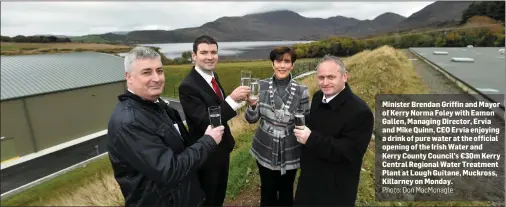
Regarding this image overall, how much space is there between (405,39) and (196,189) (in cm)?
2812

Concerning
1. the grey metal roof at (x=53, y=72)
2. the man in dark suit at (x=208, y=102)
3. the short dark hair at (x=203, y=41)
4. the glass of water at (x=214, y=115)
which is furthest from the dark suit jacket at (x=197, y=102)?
the grey metal roof at (x=53, y=72)

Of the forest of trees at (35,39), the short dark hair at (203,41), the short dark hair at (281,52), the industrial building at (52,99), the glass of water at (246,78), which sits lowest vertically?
the industrial building at (52,99)

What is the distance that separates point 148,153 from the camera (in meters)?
1.58

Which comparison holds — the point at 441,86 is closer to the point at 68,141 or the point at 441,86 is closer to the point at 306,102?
the point at 306,102

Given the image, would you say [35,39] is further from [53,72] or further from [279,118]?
[279,118]

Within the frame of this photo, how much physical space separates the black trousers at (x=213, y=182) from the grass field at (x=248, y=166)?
140 centimetres

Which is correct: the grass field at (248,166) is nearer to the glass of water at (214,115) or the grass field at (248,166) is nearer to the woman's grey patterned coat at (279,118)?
the woman's grey patterned coat at (279,118)

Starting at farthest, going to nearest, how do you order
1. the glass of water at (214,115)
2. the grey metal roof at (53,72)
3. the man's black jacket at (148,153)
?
the grey metal roof at (53,72) < the glass of water at (214,115) < the man's black jacket at (148,153)

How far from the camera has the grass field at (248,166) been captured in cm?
440

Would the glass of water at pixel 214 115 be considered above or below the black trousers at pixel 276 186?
above

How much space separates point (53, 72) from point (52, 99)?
2.99 meters

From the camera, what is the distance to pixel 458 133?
471 centimetres

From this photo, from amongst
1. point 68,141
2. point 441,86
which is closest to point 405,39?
point 441,86

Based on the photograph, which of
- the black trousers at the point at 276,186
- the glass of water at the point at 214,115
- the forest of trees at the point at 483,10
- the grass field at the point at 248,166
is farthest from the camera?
the forest of trees at the point at 483,10
